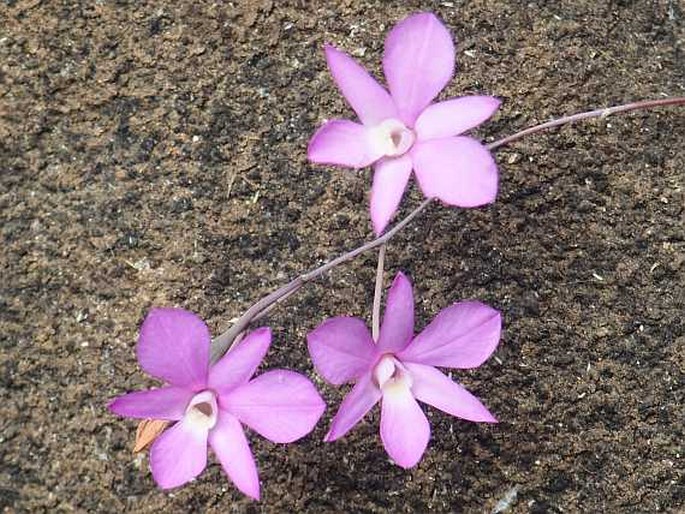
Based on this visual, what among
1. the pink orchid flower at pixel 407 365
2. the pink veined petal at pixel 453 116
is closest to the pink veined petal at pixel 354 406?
the pink orchid flower at pixel 407 365

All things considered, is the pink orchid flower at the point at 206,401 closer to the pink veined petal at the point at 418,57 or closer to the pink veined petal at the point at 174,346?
the pink veined petal at the point at 174,346

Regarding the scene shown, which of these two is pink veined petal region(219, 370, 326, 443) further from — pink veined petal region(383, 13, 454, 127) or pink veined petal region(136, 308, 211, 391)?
pink veined petal region(383, 13, 454, 127)

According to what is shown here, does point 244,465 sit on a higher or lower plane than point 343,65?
lower

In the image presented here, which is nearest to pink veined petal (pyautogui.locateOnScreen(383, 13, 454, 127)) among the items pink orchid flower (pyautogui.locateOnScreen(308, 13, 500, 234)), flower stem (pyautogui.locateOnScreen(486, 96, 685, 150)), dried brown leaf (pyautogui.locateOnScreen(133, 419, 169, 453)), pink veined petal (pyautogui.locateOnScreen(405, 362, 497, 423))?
pink orchid flower (pyautogui.locateOnScreen(308, 13, 500, 234))

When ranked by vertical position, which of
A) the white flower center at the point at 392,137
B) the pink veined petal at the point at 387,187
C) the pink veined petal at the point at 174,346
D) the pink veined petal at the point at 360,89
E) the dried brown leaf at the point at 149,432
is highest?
the pink veined petal at the point at 360,89

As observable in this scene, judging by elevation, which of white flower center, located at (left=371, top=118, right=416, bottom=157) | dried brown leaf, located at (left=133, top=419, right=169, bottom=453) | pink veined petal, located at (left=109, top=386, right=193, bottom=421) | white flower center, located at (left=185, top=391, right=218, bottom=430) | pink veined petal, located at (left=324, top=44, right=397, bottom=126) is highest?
pink veined petal, located at (left=324, top=44, right=397, bottom=126)

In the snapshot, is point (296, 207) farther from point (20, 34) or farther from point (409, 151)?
point (20, 34)

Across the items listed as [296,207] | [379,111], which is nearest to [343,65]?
[379,111]
